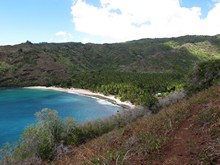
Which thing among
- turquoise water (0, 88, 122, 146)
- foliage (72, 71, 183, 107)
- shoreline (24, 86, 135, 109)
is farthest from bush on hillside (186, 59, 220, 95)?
foliage (72, 71, 183, 107)

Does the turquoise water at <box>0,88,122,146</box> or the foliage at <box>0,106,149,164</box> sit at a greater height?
the foliage at <box>0,106,149,164</box>

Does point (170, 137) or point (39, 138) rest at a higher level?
point (170, 137)

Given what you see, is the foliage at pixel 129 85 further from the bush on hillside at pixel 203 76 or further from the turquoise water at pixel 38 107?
the bush on hillside at pixel 203 76

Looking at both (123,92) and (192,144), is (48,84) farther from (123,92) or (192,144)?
(192,144)

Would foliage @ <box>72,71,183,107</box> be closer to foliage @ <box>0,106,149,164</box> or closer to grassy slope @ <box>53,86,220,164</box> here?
foliage @ <box>0,106,149,164</box>

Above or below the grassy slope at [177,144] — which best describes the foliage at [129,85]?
below

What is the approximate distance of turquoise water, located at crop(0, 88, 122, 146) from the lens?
9012cm

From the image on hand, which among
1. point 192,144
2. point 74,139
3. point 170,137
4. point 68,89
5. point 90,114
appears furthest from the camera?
point 68,89

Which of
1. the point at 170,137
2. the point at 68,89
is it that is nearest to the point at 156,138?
the point at 170,137

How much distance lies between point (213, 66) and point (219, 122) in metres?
26.6

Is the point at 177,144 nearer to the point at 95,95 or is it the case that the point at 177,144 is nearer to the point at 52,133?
the point at 52,133

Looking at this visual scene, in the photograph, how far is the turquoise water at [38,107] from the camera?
9012cm

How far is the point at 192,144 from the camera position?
12219 mm

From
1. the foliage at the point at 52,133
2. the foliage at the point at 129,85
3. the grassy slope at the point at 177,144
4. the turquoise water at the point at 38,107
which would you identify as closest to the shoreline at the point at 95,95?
the foliage at the point at 129,85
